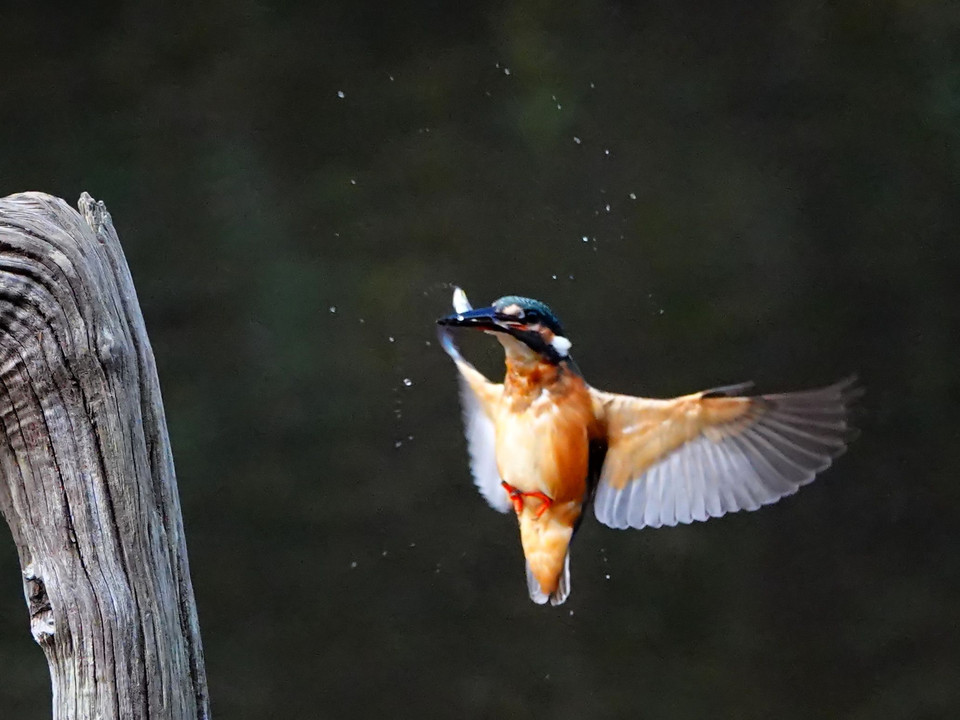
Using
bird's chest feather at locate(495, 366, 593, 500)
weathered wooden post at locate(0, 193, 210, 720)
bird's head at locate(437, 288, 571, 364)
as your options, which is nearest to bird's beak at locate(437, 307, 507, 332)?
bird's head at locate(437, 288, 571, 364)

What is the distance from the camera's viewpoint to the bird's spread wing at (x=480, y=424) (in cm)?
188

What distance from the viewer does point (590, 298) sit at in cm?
325

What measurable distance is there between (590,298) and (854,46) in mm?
998

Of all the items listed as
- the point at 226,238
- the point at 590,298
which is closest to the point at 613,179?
the point at 590,298

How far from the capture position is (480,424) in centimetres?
196

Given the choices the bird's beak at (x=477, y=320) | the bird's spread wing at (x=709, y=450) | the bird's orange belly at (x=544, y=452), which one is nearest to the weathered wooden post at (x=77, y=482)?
the bird's beak at (x=477, y=320)

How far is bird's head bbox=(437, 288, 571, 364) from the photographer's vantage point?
1.60m

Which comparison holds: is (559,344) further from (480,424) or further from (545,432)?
(480,424)

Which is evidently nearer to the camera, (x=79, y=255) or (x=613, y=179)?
(x=79, y=255)

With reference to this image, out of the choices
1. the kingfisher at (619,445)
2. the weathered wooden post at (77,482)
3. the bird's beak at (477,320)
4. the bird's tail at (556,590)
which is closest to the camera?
the weathered wooden post at (77,482)

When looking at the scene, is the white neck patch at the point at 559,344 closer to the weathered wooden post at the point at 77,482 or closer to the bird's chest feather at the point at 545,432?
the bird's chest feather at the point at 545,432

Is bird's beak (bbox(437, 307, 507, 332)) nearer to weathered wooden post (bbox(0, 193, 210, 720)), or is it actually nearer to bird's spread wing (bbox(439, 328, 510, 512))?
bird's spread wing (bbox(439, 328, 510, 512))

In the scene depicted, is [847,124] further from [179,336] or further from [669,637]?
[179,336]

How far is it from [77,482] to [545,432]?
656 millimetres
